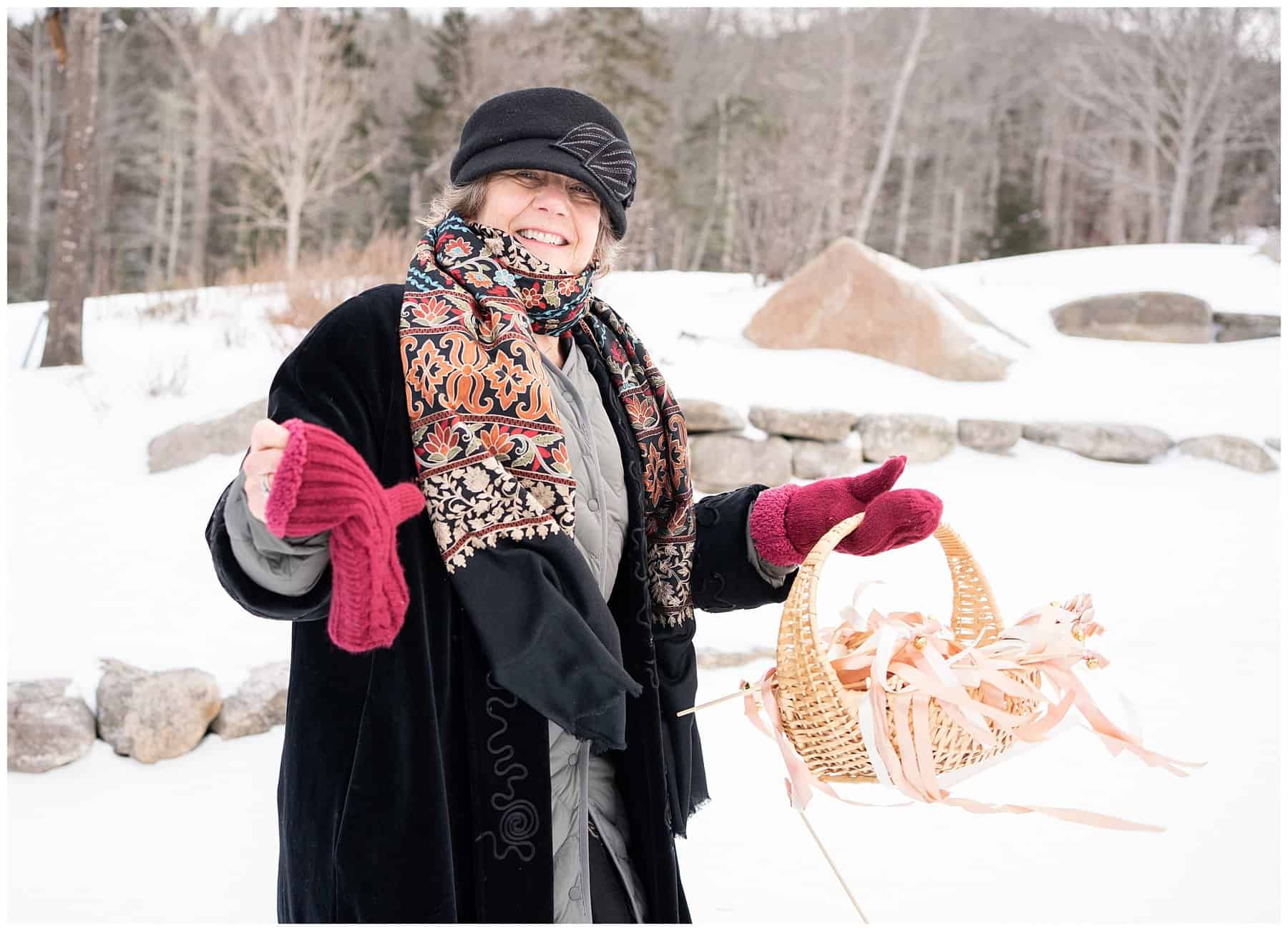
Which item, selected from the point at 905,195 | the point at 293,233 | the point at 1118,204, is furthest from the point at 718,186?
the point at 293,233

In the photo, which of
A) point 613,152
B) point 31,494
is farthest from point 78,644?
point 613,152

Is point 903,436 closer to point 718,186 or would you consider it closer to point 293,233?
point 293,233

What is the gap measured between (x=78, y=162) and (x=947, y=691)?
728 centimetres

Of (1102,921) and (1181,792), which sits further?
(1181,792)

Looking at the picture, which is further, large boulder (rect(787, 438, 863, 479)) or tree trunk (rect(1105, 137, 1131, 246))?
tree trunk (rect(1105, 137, 1131, 246))

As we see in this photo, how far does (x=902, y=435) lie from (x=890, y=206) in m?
20.1

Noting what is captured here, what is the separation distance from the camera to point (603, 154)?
1.50 m

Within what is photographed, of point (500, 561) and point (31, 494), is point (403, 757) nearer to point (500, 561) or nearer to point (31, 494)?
point (500, 561)

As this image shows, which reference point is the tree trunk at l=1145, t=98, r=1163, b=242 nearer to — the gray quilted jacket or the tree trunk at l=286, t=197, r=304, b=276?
the tree trunk at l=286, t=197, r=304, b=276

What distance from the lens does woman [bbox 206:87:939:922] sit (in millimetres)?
1184

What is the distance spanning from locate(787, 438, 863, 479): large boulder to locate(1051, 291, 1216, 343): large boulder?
11.3ft

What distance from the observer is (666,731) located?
1.65 metres

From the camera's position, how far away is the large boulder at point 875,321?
20.8ft

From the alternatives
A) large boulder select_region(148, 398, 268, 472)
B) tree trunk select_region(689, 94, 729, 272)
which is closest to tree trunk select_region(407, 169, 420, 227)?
tree trunk select_region(689, 94, 729, 272)
